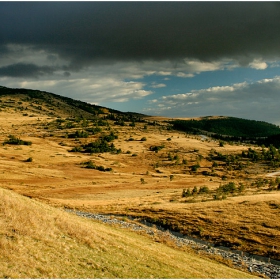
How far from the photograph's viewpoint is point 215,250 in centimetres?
2412

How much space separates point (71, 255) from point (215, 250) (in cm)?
1426

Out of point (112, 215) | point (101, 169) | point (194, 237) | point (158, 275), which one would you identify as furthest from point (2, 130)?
point (158, 275)

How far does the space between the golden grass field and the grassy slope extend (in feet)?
0.33

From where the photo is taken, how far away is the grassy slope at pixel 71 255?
45.5ft

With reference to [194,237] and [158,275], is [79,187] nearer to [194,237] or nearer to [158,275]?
[194,237]

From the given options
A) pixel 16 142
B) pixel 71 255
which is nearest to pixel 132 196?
pixel 71 255

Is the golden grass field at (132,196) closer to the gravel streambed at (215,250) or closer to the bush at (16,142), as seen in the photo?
the gravel streambed at (215,250)

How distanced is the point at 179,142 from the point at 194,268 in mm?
100931

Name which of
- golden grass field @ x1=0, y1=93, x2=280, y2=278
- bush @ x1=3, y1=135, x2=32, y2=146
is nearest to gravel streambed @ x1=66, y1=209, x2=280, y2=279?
golden grass field @ x1=0, y1=93, x2=280, y2=278

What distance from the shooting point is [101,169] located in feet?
259

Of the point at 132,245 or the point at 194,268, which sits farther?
the point at 132,245

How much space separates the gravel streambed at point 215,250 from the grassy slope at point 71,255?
2.20 m

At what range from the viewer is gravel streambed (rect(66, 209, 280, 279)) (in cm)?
2042

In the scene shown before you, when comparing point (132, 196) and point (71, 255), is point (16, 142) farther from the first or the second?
point (71, 255)
